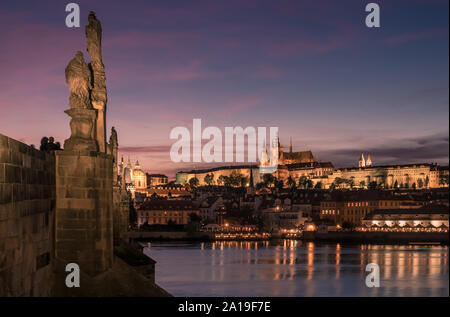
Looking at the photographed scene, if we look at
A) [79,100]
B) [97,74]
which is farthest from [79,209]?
[97,74]

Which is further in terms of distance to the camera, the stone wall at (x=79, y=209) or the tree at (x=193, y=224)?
the tree at (x=193, y=224)

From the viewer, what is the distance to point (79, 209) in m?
9.45

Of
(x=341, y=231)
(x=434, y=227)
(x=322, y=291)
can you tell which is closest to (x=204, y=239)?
(x=341, y=231)

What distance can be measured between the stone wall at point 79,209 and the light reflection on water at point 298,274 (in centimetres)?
3670

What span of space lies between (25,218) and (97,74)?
3.50 metres

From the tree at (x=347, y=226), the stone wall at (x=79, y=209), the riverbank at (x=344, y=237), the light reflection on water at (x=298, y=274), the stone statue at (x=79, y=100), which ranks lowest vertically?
the riverbank at (x=344, y=237)

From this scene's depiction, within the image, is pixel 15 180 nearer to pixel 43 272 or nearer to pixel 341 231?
pixel 43 272

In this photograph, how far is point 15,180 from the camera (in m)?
7.38

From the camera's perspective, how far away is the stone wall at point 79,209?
9.40 meters

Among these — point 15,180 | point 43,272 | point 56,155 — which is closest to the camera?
point 15,180

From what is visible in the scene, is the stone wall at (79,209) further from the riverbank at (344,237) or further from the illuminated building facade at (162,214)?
the illuminated building facade at (162,214)

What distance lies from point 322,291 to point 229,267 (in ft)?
63.2

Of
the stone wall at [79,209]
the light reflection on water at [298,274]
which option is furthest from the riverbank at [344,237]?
the stone wall at [79,209]

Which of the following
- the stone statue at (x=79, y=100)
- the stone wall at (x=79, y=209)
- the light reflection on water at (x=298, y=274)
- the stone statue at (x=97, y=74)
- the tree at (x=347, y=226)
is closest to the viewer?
the stone wall at (x=79, y=209)
